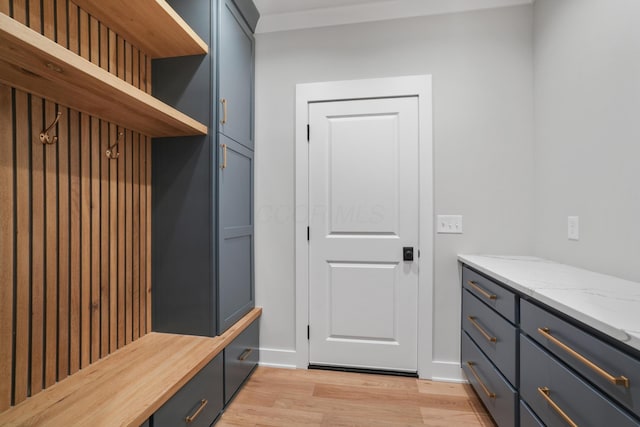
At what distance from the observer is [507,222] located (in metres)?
1.92

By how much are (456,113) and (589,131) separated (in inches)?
28.7

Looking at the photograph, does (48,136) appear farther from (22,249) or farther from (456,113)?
(456,113)

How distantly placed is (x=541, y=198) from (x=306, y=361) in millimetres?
1950

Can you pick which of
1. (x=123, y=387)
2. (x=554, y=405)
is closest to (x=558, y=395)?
(x=554, y=405)

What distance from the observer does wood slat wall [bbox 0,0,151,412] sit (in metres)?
0.97

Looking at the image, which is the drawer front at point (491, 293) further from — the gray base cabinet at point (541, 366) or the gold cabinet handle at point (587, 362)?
the gold cabinet handle at point (587, 362)

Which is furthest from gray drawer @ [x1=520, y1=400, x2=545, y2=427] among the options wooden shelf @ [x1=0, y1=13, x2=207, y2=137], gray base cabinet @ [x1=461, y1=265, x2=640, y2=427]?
wooden shelf @ [x1=0, y1=13, x2=207, y2=137]

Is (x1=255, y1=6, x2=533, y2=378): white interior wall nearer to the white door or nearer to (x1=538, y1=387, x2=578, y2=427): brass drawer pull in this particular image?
the white door

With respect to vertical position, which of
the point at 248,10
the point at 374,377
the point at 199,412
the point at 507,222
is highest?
the point at 248,10

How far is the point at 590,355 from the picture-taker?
0.82 metres

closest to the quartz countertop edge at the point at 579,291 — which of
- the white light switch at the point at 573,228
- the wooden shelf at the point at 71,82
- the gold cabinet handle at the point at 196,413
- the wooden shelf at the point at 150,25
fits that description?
the white light switch at the point at 573,228

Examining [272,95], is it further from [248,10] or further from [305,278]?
[305,278]

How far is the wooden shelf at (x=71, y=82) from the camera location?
0.76 metres

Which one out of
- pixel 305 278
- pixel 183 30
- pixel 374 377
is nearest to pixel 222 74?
pixel 183 30
